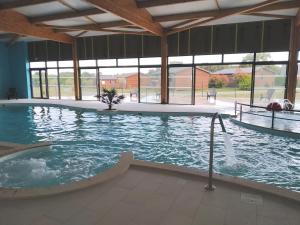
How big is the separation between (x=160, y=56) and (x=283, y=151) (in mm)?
7445

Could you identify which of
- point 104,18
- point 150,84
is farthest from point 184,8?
point 150,84

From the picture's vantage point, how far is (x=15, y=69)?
13828 mm

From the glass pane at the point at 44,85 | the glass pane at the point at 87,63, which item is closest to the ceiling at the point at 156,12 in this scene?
the glass pane at the point at 87,63

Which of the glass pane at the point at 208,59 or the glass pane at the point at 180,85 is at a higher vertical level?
the glass pane at the point at 208,59

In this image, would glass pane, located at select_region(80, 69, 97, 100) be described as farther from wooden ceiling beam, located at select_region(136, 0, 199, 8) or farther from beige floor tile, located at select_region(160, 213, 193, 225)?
beige floor tile, located at select_region(160, 213, 193, 225)

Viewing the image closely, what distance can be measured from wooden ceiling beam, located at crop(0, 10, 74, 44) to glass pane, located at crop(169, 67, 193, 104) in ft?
19.0

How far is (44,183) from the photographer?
10.4ft

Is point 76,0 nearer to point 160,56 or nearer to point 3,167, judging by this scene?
point 160,56

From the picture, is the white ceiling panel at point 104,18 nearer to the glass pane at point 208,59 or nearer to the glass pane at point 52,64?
the glass pane at point 208,59

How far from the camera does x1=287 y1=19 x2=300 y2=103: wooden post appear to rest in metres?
8.37

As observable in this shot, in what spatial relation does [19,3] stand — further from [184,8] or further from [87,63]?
[87,63]

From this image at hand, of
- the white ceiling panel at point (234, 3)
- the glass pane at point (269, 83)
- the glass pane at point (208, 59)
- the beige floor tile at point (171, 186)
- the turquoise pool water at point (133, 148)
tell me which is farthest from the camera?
the glass pane at point (208, 59)

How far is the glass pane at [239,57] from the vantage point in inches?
368

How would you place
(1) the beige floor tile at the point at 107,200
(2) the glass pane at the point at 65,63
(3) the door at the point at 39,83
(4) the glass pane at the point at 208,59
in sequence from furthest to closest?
(3) the door at the point at 39,83, (2) the glass pane at the point at 65,63, (4) the glass pane at the point at 208,59, (1) the beige floor tile at the point at 107,200
